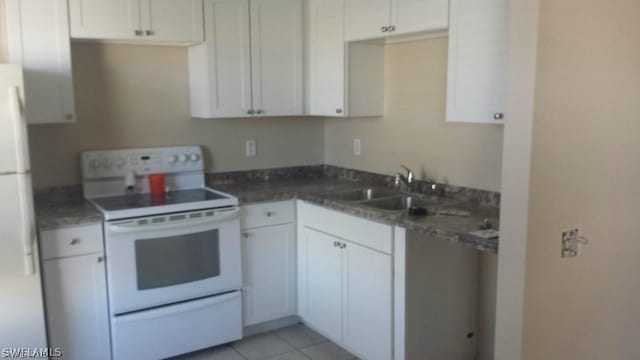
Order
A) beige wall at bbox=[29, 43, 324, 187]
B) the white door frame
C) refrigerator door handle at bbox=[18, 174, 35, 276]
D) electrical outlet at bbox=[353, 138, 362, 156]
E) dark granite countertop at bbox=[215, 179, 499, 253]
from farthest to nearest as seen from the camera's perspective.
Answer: electrical outlet at bbox=[353, 138, 362, 156], beige wall at bbox=[29, 43, 324, 187], refrigerator door handle at bbox=[18, 174, 35, 276], dark granite countertop at bbox=[215, 179, 499, 253], the white door frame

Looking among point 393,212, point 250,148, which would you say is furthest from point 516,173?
point 250,148

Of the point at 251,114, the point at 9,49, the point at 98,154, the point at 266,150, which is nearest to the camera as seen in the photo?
the point at 9,49

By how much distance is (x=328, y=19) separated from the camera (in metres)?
3.71

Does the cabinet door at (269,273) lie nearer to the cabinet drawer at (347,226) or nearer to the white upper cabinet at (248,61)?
the cabinet drawer at (347,226)

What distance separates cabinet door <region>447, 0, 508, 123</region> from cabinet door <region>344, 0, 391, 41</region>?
0.51m

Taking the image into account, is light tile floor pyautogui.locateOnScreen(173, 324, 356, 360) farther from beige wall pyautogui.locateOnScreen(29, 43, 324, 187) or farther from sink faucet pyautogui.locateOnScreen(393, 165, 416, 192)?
beige wall pyautogui.locateOnScreen(29, 43, 324, 187)

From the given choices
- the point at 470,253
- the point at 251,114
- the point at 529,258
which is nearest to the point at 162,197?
the point at 251,114

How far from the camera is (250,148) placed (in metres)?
4.12

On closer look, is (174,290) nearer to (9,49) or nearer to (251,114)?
(251,114)

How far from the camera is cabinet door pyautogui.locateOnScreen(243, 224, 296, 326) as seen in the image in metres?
3.54

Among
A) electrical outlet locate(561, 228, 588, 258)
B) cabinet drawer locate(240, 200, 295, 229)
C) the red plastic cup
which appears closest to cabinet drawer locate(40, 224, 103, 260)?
the red plastic cup

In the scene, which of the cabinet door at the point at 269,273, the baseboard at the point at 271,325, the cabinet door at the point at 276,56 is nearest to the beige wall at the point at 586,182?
the cabinet door at the point at 269,273

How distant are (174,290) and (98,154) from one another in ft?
3.19

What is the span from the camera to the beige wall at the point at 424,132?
3.18 metres
